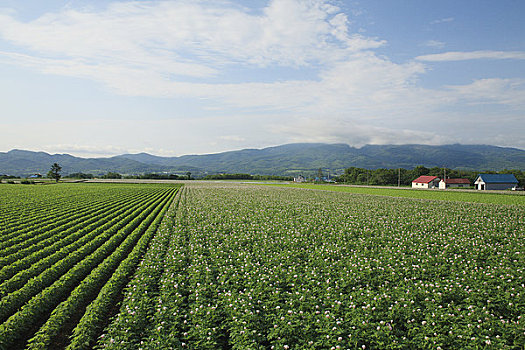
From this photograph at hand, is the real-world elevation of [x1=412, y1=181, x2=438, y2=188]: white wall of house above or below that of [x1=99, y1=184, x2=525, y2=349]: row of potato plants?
below

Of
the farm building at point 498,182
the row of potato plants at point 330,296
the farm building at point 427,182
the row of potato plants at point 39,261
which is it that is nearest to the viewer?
the row of potato plants at point 330,296

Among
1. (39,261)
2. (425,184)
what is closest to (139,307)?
(39,261)

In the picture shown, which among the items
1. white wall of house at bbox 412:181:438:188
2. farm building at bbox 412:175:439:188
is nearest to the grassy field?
white wall of house at bbox 412:181:438:188

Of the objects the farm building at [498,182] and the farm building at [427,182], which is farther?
the farm building at [427,182]

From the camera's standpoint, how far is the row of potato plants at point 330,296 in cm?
643

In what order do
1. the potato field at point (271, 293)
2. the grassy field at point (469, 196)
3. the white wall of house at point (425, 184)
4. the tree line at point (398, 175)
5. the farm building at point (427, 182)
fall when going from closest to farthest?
the potato field at point (271, 293)
the grassy field at point (469, 196)
the white wall of house at point (425, 184)
the farm building at point (427, 182)
the tree line at point (398, 175)

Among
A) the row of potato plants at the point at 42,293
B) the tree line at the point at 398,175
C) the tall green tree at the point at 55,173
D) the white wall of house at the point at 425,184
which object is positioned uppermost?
the tall green tree at the point at 55,173

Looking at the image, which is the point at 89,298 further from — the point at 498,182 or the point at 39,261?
the point at 498,182

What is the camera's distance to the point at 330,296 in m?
8.41

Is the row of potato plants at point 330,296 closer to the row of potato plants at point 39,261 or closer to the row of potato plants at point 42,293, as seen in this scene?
the row of potato plants at point 42,293

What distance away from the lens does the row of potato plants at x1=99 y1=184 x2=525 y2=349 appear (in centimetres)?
643

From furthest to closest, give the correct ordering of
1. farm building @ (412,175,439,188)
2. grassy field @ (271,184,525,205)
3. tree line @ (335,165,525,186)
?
tree line @ (335,165,525,186) → farm building @ (412,175,439,188) → grassy field @ (271,184,525,205)

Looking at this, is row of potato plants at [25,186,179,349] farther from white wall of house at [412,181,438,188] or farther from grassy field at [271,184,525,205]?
white wall of house at [412,181,438,188]

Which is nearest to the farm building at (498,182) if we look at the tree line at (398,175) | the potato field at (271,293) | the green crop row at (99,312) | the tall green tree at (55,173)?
the tree line at (398,175)
